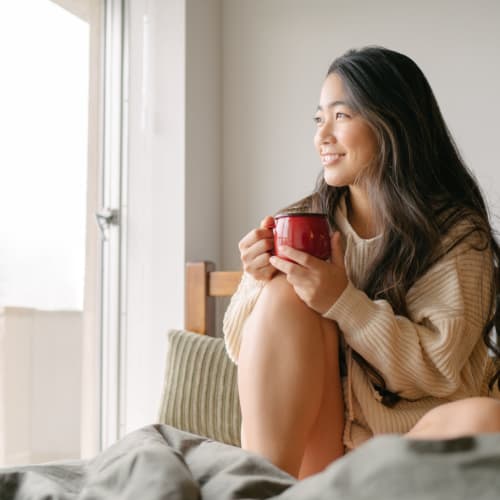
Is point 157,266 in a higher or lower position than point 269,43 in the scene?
lower

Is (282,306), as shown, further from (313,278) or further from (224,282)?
(224,282)

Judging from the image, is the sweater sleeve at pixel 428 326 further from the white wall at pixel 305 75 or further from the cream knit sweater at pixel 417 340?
the white wall at pixel 305 75

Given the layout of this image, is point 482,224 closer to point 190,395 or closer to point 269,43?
point 190,395

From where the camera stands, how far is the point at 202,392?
1.67m

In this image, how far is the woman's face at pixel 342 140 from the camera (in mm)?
1314

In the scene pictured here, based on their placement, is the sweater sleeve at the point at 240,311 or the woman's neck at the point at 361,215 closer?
the sweater sleeve at the point at 240,311

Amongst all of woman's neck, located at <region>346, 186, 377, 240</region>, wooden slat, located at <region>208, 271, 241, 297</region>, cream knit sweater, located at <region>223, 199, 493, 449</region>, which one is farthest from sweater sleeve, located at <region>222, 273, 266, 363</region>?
wooden slat, located at <region>208, 271, 241, 297</region>

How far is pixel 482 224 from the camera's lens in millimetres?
1291

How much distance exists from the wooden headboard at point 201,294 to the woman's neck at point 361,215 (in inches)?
22.5

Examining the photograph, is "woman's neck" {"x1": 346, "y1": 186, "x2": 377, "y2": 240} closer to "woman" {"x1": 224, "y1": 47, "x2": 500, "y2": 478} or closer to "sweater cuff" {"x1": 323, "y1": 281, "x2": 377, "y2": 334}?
"woman" {"x1": 224, "y1": 47, "x2": 500, "y2": 478}

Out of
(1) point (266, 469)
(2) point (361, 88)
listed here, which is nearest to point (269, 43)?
(2) point (361, 88)

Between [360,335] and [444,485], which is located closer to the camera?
[444,485]

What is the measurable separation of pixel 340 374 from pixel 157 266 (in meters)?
0.97

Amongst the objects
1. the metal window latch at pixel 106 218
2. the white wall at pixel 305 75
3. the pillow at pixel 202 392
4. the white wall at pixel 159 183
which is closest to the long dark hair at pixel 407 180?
the pillow at pixel 202 392
